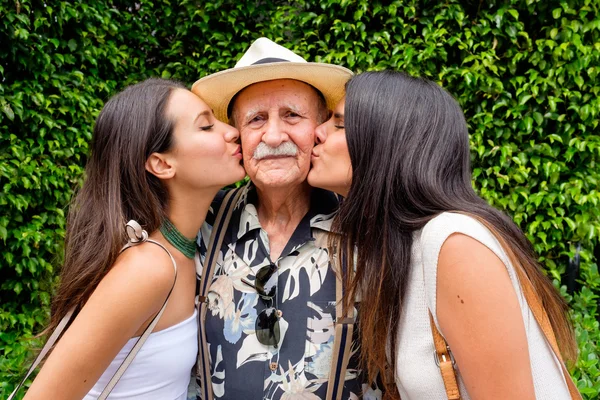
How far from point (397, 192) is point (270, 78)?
0.85 metres

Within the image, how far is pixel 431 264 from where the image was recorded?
1546 millimetres

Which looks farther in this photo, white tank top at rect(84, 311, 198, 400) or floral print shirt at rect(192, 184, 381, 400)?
floral print shirt at rect(192, 184, 381, 400)

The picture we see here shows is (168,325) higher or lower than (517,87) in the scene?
lower

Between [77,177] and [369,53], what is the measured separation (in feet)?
8.04

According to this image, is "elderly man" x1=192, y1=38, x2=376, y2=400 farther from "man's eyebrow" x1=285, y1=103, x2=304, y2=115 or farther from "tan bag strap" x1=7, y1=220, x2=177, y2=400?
"tan bag strap" x1=7, y1=220, x2=177, y2=400

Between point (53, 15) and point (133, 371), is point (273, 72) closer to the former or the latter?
point (133, 371)

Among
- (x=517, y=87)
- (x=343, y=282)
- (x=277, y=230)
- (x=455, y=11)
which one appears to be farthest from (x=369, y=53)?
(x=343, y=282)

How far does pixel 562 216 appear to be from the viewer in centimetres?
379

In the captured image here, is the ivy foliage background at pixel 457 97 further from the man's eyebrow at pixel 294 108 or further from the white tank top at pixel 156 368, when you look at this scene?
the white tank top at pixel 156 368

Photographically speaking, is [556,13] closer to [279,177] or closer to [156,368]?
[279,177]

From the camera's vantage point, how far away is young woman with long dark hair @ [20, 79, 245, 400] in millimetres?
1758

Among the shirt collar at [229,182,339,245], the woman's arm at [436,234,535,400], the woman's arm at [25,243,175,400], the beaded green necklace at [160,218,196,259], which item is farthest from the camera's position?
the shirt collar at [229,182,339,245]

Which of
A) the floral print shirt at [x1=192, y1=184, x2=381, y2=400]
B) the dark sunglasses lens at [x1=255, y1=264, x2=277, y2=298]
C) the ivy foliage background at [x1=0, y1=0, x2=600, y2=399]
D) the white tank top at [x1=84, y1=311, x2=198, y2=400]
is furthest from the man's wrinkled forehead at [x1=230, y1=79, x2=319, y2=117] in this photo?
the ivy foliage background at [x1=0, y1=0, x2=600, y2=399]

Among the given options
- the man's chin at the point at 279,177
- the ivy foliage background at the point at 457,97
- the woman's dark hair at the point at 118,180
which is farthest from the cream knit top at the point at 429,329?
the ivy foliage background at the point at 457,97
